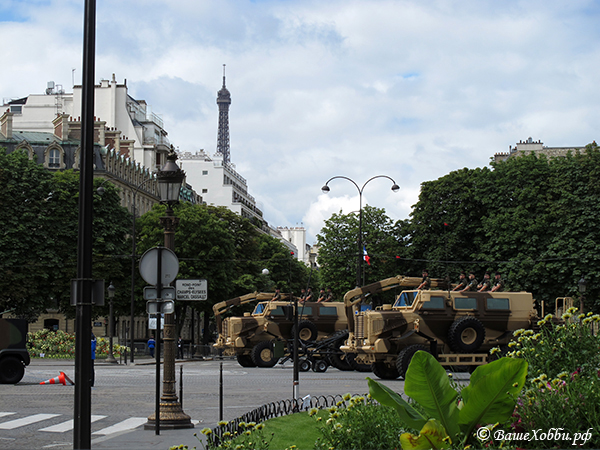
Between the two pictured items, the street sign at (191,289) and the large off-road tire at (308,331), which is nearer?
the street sign at (191,289)

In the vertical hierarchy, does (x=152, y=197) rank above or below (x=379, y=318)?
above

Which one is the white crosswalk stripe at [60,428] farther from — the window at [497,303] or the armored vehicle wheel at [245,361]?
the armored vehicle wheel at [245,361]

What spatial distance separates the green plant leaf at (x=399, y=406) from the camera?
7.39m

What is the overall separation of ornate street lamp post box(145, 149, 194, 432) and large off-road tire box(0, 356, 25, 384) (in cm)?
1245

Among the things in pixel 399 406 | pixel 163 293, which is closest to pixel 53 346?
pixel 163 293

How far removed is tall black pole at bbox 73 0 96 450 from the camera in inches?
315

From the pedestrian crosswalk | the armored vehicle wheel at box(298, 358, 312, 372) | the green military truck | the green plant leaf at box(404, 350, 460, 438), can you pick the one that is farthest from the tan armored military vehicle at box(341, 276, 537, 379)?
the green plant leaf at box(404, 350, 460, 438)

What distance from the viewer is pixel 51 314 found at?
214 ft

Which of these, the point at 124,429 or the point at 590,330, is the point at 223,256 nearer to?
the point at 124,429

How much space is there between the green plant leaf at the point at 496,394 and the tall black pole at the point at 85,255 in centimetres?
372

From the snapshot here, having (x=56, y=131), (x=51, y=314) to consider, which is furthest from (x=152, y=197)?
(x=51, y=314)

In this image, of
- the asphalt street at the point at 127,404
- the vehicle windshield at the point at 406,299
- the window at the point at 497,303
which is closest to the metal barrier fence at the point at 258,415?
the asphalt street at the point at 127,404

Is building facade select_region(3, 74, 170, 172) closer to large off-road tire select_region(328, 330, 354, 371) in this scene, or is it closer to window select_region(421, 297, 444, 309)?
large off-road tire select_region(328, 330, 354, 371)

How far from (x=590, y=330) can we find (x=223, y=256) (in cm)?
5312
